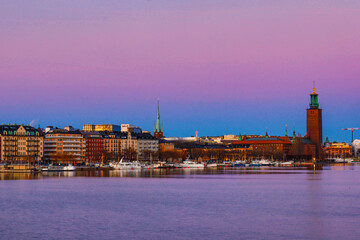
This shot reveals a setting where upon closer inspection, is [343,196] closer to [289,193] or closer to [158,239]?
[289,193]

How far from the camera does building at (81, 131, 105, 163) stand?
18454 cm

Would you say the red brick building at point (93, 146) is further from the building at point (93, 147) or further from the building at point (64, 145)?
the building at point (64, 145)

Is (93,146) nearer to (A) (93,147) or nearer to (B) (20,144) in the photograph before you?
(A) (93,147)

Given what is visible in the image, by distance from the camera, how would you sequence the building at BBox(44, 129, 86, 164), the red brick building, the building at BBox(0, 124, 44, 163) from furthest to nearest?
the red brick building, the building at BBox(44, 129, 86, 164), the building at BBox(0, 124, 44, 163)

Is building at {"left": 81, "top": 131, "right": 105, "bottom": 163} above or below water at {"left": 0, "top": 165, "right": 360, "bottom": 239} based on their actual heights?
above

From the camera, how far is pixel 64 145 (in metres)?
174

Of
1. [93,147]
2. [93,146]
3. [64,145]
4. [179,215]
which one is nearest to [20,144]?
[64,145]

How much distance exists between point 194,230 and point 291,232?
4.79 m

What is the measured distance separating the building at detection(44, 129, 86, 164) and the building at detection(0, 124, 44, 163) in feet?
18.4

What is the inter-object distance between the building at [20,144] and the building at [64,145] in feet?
18.4

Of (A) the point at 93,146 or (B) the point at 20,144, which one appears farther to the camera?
(A) the point at 93,146

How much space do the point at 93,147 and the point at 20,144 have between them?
105ft

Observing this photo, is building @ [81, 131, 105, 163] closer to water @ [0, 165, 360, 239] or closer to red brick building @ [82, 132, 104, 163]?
red brick building @ [82, 132, 104, 163]

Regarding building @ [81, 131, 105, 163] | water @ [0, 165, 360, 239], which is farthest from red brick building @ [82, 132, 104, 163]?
water @ [0, 165, 360, 239]
